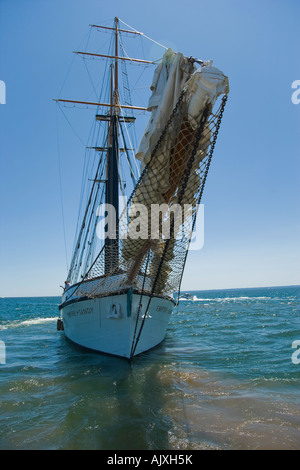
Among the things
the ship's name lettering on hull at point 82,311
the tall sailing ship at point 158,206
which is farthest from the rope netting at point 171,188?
the ship's name lettering on hull at point 82,311

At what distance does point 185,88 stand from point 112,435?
6.22 metres

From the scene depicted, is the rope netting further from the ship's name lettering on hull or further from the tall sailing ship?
the ship's name lettering on hull

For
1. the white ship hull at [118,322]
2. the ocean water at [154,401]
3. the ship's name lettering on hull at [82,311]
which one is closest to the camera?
the ocean water at [154,401]

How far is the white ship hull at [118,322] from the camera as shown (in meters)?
8.84

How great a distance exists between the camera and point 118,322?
9094 mm

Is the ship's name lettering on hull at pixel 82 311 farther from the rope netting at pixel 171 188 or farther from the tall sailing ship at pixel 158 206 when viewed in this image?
the rope netting at pixel 171 188

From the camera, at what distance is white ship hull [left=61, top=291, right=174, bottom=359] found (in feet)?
29.0

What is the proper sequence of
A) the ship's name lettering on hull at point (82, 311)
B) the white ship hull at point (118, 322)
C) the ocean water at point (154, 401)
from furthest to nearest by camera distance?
1. the ship's name lettering on hull at point (82, 311)
2. the white ship hull at point (118, 322)
3. the ocean water at point (154, 401)

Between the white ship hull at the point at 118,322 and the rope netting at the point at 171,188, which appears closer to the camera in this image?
the rope netting at the point at 171,188

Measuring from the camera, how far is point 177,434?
456 cm

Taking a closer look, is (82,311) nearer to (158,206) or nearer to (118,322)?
(118,322)

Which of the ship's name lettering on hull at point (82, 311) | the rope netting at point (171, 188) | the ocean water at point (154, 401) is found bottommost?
the ocean water at point (154, 401)
